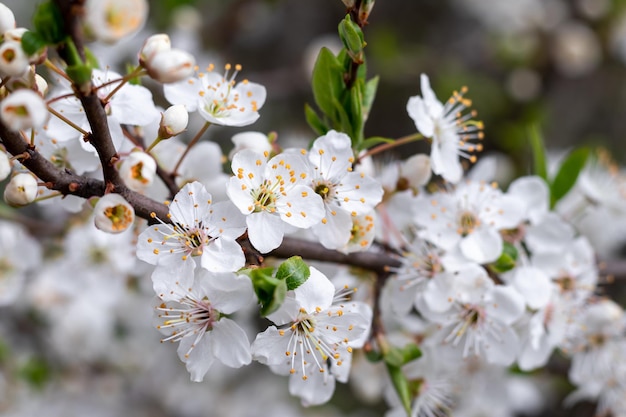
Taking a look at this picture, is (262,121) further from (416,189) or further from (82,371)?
(416,189)

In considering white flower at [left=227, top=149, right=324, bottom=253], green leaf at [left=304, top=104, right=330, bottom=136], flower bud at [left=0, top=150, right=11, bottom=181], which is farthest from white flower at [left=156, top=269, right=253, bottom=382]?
green leaf at [left=304, top=104, right=330, bottom=136]

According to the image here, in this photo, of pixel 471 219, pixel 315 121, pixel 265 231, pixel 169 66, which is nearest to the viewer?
pixel 169 66

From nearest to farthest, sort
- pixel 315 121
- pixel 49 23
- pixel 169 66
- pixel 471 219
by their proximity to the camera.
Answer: pixel 49 23 < pixel 169 66 < pixel 315 121 < pixel 471 219

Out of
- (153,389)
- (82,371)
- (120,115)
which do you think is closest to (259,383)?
(153,389)

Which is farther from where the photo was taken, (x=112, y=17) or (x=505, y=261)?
(x=505, y=261)

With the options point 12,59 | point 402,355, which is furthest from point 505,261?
point 12,59

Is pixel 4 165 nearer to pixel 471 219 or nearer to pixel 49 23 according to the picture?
pixel 49 23

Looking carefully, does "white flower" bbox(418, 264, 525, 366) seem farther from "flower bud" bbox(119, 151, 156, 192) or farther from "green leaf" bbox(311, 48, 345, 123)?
"flower bud" bbox(119, 151, 156, 192)
